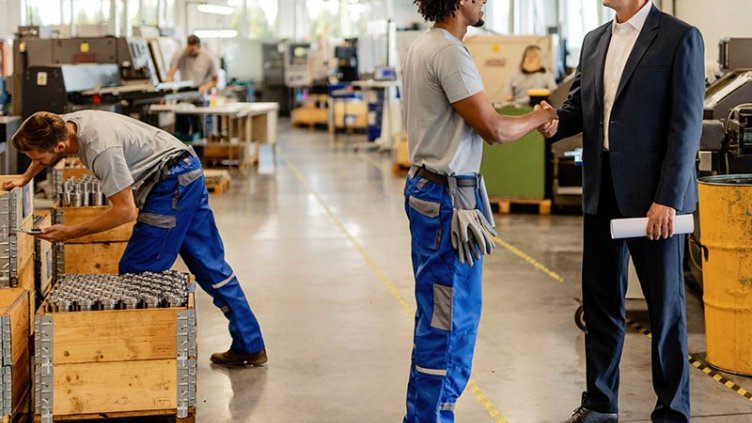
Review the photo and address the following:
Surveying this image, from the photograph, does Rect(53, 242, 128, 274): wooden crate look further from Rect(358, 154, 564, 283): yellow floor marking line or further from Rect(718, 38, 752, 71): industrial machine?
Rect(718, 38, 752, 71): industrial machine

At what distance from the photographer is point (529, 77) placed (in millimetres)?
11961

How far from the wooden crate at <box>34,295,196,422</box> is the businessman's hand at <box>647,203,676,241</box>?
5.86ft

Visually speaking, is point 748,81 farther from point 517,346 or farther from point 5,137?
point 5,137

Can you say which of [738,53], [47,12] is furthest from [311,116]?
[738,53]

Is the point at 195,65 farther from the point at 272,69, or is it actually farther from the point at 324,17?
the point at 324,17

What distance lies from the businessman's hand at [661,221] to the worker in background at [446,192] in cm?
53

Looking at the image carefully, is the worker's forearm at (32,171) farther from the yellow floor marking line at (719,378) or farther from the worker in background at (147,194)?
the yellow floor marking line at (719,378)

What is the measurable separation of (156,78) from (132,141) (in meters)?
9.83

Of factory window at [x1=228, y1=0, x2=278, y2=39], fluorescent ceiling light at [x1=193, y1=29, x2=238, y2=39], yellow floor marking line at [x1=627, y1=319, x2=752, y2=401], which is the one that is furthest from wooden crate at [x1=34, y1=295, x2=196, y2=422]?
factory window at [x1=228, y1=0, x2=278, y2=39]

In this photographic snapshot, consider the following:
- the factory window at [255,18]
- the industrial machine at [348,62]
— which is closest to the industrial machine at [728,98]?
the industrial machine at [348,62]

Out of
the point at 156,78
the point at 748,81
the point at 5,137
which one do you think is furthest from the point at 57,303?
the point at 156,78

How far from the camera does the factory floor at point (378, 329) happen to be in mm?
4688

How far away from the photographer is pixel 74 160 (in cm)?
826

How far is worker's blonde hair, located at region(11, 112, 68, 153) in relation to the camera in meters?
4.29
